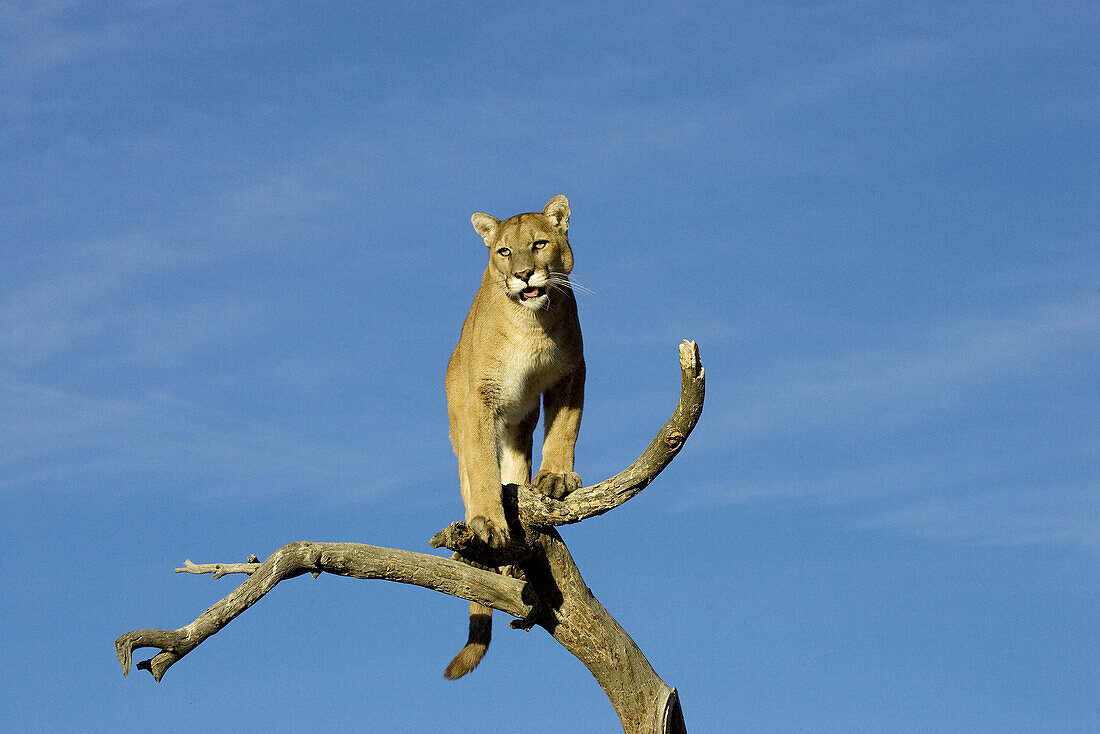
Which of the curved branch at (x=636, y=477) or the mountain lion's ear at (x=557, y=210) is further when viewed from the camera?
the mountain lion's ear at (x=557, y=210)

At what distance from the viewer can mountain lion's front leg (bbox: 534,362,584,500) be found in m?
7.65

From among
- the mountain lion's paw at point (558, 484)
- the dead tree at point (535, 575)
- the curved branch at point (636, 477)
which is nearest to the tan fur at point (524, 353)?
the mountain lion's paw at point (558, 484)

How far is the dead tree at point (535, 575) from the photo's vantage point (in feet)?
20.8

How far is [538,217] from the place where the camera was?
8.03 m

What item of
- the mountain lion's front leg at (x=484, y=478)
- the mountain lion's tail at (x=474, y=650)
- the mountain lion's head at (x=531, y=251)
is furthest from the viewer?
the mountain lion's tail at (x=474, y=650)

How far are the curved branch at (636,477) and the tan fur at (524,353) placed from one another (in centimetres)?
18

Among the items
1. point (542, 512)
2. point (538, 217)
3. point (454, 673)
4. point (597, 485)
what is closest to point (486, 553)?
point (542, 512)

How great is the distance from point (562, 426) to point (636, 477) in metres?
1.29

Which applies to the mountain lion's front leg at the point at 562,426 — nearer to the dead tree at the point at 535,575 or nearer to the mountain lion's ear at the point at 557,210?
the dead tree at the point at 535,575

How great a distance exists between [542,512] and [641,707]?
1.82m

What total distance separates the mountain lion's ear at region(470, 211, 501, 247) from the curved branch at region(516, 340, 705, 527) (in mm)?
1980

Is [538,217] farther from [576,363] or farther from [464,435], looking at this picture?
[464,435]

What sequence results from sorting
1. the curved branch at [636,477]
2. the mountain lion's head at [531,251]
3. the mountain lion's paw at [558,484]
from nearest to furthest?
1. the curved branch at [636,477]
2. the mountain lion's paw at [558,484]
3. the mountain lion's head at [531,251]

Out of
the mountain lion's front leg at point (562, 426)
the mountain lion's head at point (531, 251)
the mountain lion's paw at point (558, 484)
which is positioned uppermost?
the mountain lion's head at point (531, 251)
